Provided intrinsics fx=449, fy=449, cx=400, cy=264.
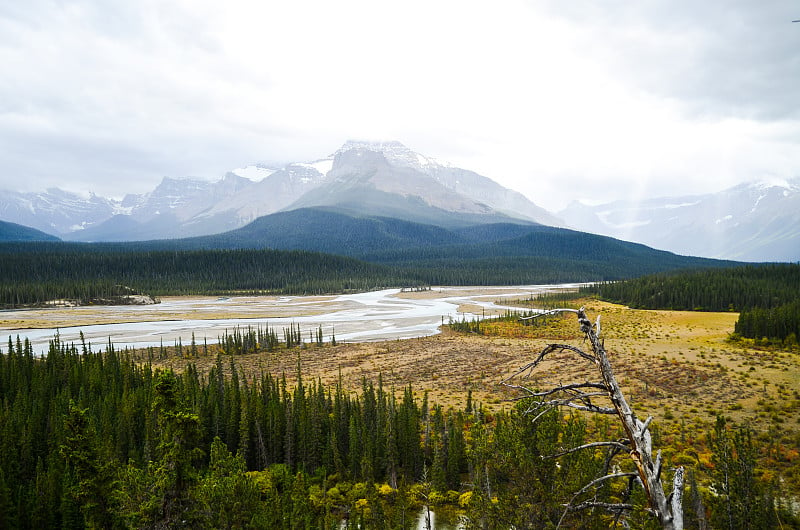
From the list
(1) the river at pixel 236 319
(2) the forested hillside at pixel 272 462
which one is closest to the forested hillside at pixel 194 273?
(1) the river at pixel 236 319

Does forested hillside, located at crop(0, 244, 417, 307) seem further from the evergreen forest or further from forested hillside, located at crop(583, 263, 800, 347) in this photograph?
forested hillside, located at crop(583, 263, 800, 347)

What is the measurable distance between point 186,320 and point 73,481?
71.9m

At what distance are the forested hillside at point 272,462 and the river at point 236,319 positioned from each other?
106ft

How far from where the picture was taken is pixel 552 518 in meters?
9.73

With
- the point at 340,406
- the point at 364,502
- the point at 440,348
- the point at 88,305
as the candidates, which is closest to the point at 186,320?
the point at 88,305

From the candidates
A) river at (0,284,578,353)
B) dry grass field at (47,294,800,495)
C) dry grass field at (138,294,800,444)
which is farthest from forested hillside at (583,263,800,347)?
river at (0,284,578,353)

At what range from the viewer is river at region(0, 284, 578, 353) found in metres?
64.8

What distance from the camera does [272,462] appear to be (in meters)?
23.5

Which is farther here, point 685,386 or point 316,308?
point 316,308

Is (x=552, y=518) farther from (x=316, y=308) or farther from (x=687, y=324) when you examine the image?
(x=316, y=308)

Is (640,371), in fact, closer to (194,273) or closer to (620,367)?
(620,367)

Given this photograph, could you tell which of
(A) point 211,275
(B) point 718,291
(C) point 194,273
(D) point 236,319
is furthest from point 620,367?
(C) point 194,273

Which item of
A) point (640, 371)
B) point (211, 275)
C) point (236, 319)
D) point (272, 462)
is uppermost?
point (211, 275)

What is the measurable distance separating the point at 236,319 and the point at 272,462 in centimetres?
6515
